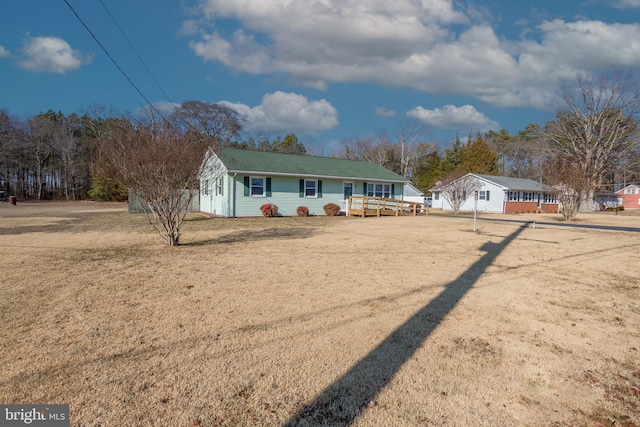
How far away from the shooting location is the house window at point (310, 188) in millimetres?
21812

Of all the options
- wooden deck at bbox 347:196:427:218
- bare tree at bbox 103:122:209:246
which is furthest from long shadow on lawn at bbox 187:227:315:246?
wooden deck at bbox 347:196:427:218

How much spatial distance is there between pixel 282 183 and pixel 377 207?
252 inches

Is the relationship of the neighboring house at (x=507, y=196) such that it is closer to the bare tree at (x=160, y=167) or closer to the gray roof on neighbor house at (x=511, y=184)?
the gray roof on neighbor house at (x=511, y=184)

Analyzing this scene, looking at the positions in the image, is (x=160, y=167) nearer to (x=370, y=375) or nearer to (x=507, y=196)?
(x=370, y=375)

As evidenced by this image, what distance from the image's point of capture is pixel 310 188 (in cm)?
2202

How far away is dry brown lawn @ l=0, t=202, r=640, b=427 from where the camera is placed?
247 centimetres

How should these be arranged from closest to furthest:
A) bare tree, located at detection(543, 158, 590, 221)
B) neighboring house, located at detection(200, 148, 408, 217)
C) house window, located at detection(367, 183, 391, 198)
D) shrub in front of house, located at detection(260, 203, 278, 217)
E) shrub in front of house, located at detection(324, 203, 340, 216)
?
1. neighboring house, located at detection(200, 148, 408, 217)
2. shrub in front of house, located at detection(260, 203, 278, 217)
3. bare tree, located at detection(543, 158, 590, 221)
4. shrub in front of house, located at detection(324, 203, 340, 216)
5. house window, located at detection(367, 183, 391, 198)

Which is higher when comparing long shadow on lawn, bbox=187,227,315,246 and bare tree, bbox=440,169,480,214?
bare tree, bbox=440,169,480,214

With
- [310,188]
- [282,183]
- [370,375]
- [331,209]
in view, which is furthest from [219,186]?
[370,375]

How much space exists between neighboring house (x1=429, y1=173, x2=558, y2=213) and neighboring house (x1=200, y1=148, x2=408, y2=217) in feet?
40.2

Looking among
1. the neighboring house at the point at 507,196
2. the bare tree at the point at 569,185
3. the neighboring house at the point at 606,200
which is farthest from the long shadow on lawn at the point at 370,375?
the neighboring house at the point at 606,200

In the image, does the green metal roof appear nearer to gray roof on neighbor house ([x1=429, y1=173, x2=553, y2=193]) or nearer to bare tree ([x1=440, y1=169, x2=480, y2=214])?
bare tree ([x1=440, y1=169, x2=480, y2=214])

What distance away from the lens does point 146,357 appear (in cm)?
309

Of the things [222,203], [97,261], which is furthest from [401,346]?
[222,203]
